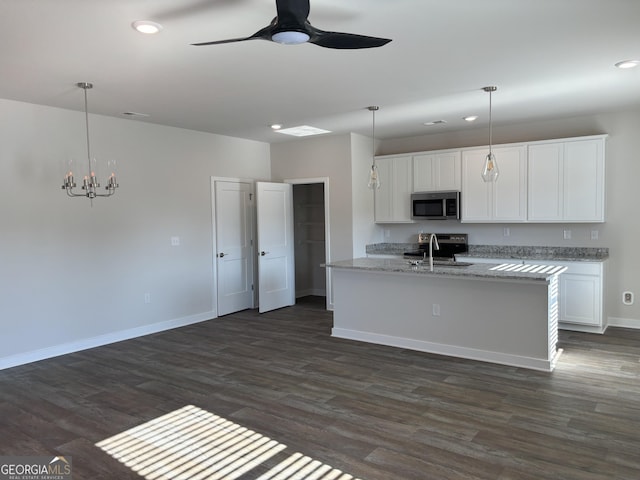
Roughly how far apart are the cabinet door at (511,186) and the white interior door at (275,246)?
10.3ft

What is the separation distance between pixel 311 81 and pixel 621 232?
4304 mm

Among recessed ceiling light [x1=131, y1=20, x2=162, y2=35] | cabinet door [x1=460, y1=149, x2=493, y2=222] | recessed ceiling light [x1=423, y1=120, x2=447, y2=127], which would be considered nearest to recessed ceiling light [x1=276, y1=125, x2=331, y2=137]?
recessed ceiling light [x1=423, y1=120, x2=447, y2=127]

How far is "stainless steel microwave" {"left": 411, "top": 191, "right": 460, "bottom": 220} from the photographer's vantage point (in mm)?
6523

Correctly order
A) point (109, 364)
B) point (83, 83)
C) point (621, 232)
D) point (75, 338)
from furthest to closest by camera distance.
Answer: point (621, 232)
point (75, 338)
point (109, 364)
point (83, 83)

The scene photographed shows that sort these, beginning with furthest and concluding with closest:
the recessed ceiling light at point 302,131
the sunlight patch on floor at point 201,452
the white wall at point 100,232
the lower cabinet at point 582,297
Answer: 1. the recessed ceiling light at point 302,131
2. the lower cabinet at point 582,297
3. the white wall at point 100,232
4. the sunlight patch on floor at point 201,452

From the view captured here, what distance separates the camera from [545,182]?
5875 millimetres

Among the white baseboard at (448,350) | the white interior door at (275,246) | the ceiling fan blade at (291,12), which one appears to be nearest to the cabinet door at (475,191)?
the white baseboard at (448,350)

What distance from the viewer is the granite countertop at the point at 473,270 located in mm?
4285

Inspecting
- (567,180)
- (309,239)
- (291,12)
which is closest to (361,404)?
(291,12)

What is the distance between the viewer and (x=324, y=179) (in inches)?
277

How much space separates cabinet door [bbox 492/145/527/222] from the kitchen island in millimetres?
1534

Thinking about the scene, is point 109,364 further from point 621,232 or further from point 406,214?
point 621,232

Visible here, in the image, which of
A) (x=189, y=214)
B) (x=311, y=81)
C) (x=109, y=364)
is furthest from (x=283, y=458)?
(x=189, y=214)

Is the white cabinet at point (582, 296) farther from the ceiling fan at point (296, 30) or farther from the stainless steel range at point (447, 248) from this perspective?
the ceiling fan at point (296, 30)
